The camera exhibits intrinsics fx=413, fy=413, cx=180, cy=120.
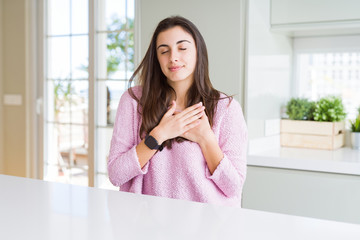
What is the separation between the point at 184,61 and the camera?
1.44 m

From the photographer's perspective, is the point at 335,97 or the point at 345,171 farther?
the point at 335,97

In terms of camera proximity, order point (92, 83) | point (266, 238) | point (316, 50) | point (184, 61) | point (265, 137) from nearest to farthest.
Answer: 1. point (266, 238)
2. point (184, 61)
3. point (265, 137)
4. point (316, 50)
5. point (92, 83)

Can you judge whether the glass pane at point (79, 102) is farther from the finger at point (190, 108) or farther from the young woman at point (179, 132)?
the finger at point (190, 108)

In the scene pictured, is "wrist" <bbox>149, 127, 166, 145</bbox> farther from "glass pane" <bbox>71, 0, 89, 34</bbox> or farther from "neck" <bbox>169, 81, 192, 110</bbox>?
"glass pane" <bbox>71, 0, 89, 34</bbox>

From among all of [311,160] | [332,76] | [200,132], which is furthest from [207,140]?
[332,76]

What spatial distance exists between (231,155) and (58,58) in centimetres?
251

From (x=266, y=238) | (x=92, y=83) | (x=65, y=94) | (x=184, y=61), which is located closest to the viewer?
(x=266, y=238)

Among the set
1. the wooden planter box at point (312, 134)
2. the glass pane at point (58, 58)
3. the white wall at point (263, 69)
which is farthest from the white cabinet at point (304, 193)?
the glass pane at point (58, 58)

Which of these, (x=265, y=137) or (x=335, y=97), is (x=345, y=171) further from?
(x=335, y=97)

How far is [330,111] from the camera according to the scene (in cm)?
256

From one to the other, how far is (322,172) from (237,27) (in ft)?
2.99

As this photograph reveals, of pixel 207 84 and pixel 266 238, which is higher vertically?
pixel 207 84

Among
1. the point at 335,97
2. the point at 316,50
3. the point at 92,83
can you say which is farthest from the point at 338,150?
the point at 92,83

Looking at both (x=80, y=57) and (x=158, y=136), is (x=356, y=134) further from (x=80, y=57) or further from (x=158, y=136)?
(x=80, y=57)
